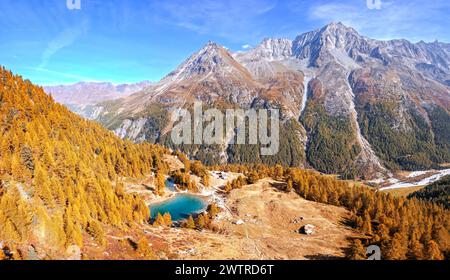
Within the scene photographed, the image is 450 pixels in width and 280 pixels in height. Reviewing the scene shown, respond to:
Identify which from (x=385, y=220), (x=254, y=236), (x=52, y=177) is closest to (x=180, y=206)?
(x=254, y=236)

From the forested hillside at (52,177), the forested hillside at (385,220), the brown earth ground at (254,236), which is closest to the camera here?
the forested hillside at (52,177)

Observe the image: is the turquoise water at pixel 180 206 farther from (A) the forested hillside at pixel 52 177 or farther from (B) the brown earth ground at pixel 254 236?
(B) the brown earth ground at pixel 254 236

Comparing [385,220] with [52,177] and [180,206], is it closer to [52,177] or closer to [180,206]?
[180,206]

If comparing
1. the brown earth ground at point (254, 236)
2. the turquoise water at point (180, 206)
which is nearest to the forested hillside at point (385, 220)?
the brown earth ground at point (254, 236)

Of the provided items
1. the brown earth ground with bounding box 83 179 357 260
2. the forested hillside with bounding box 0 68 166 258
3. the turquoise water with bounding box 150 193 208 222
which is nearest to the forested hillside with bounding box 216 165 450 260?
the brown earth ground with bounding box 83 179 357 260

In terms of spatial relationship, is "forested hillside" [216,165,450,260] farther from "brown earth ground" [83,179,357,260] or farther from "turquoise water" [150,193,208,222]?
"turquoise water" [150,193,208,222]
